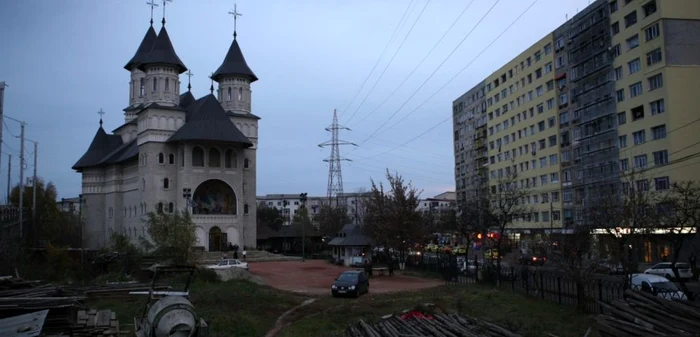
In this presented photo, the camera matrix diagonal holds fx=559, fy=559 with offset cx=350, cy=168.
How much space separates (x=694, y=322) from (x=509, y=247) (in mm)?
50307

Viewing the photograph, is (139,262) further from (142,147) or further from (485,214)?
(142,147)

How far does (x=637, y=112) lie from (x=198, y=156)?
44.9m

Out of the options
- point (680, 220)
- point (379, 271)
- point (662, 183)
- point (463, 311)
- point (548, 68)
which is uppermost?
point (548, 68)

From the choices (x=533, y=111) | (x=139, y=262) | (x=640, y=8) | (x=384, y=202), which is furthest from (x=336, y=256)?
(x=640, y=8)

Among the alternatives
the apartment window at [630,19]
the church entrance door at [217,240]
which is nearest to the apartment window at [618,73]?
the apartment window at [630,19]

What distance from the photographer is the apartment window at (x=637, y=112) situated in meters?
47.2

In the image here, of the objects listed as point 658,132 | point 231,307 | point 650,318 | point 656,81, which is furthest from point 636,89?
point 650,318

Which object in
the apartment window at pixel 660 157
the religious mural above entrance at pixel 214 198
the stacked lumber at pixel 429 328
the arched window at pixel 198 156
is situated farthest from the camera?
the arched window at pixel 198 156

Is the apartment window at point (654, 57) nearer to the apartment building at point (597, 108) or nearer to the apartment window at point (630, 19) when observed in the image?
the apartment building at point (597, 108)

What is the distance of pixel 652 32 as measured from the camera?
45562mm

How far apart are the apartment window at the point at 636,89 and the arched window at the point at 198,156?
44.0 meters

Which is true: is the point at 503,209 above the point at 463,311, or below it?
above

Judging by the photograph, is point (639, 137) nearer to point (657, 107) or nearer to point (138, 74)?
point (657, 107)

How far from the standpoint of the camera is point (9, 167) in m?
48.4
